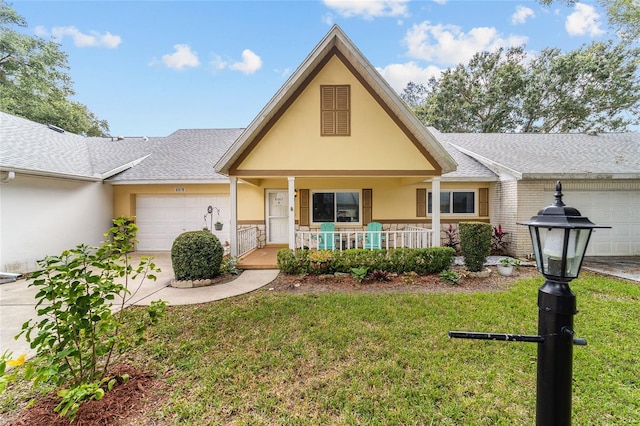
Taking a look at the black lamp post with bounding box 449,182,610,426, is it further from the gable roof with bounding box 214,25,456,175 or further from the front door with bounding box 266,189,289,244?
the front door with bounding box 266,189,289,244

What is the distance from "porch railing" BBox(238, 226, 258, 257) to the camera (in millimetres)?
Result: 8742

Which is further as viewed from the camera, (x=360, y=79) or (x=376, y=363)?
(x=360, y=79)

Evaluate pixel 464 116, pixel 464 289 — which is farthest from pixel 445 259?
pixel 464 116

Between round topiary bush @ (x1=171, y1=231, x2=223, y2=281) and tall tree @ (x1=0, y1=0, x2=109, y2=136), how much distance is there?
65.1 ft

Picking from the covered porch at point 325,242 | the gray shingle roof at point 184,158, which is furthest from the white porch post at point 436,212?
the gray shingle roof at point 184,158

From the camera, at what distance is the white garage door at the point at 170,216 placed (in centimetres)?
1105

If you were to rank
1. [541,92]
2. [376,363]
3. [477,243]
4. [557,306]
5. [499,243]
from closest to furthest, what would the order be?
A: 1. [557,306]
2. [376,363]
3. [477,243]
4. [499,243]
5. [541,92]

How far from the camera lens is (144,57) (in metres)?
15.5

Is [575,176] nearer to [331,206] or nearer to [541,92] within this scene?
[331,206]

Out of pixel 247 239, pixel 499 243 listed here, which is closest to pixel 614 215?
pixel 499 243

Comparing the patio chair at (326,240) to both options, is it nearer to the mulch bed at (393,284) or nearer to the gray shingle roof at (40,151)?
the mulch bed at (393,284)

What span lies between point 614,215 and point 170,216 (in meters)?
17.0

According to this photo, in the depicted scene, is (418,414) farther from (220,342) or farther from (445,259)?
(445,259)

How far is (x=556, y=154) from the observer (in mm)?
10922
